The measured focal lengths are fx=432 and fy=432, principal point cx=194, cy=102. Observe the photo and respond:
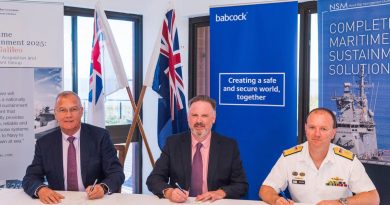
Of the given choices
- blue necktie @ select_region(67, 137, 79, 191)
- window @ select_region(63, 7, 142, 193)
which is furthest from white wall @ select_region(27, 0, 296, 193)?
blue necktie @ select_region(67, 137, 79, 191)

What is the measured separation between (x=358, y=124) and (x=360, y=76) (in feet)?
1.17

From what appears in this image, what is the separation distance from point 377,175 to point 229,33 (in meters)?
1.58

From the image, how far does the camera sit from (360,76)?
10.5ft

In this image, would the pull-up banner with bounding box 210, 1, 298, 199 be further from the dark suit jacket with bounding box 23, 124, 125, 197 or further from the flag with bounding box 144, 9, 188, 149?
the dark suit jacket with bounding box 23, 124, 125, 197

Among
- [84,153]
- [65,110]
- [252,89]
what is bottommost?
[84,153]

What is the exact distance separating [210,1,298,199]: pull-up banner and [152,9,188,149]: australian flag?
17.4 inches

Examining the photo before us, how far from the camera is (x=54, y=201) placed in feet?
7.59

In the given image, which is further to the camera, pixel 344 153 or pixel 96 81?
pixel 96 81

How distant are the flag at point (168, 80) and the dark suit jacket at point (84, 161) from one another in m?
1.21

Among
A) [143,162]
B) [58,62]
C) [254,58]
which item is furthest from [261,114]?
[143,162]

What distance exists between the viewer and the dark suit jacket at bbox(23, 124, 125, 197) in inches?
105

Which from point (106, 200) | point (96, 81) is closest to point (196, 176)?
point (106, 200)

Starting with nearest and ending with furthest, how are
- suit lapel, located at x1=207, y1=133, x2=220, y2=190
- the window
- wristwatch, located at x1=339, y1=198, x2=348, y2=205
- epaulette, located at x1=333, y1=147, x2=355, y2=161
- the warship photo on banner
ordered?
wristwatch, located at x1=339, y1=198, x2=348, y2=205 < epaulette, located at x1=333, y1=147, x2=355, y2=161 < suit lapel, located at x1=207, y1=133, x2=220, y2=190 < the warship photo on banner < the window

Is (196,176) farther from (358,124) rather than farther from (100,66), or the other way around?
(100,66)
